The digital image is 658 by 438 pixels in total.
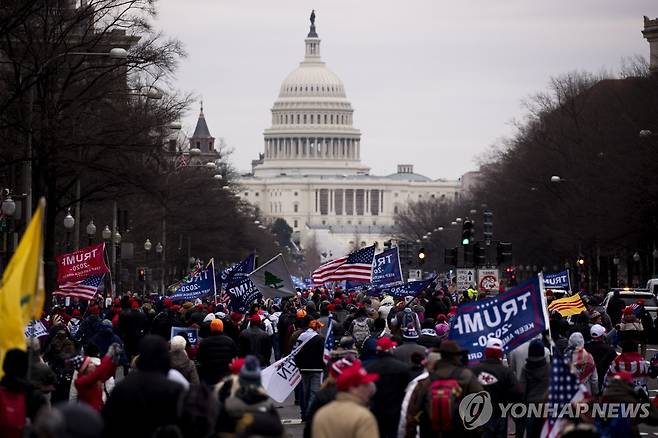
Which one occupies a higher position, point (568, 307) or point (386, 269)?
point (386, 269)

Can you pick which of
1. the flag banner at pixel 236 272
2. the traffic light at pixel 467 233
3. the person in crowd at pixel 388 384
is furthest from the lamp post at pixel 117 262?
the person in crowd at pixel 388 384

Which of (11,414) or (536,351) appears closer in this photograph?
(11,414)

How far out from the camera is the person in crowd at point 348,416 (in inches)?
504

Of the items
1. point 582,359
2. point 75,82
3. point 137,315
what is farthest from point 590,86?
point 582,359

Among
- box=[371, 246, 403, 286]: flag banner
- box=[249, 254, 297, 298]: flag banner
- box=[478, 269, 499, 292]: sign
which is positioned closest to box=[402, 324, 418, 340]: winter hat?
box=[249, 254, 297, 298]: flag banner

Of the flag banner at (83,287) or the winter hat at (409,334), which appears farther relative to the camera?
the flag banner at (83,287)

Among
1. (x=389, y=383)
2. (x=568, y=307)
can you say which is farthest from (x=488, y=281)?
(x=389, y=383)

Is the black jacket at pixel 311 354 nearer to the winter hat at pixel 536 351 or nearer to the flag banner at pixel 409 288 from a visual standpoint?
the winter hat at pixel 536 351

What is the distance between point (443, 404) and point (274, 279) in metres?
14.9

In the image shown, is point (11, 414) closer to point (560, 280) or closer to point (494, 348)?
point (494, 348)

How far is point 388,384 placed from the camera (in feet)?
56.7

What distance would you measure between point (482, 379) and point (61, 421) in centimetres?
798

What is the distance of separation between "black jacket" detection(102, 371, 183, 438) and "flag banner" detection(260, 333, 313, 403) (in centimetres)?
957

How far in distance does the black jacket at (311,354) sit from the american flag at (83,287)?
6779mm
